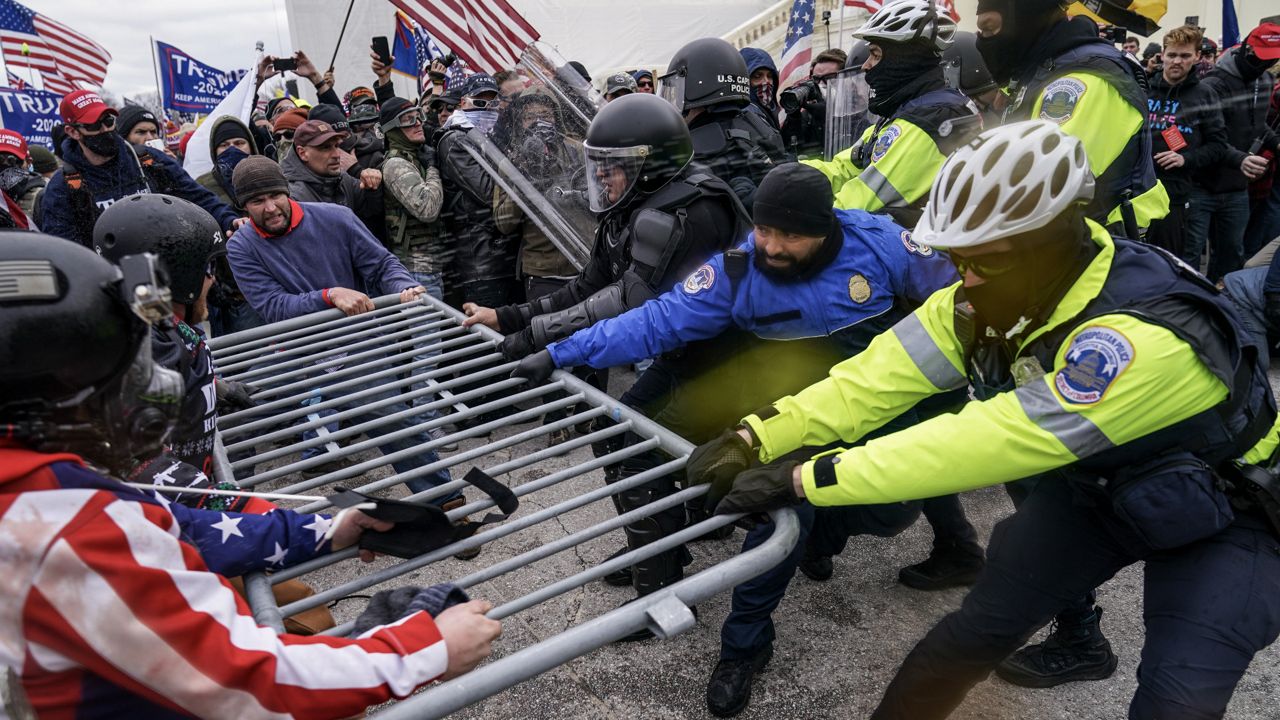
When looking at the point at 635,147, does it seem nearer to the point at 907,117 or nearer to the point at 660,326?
the point at 660,326

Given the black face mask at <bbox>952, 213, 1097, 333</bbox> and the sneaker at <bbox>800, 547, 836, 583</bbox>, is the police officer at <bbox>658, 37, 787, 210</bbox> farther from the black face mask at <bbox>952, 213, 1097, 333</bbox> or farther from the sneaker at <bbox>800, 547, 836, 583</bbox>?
the black face mask at <bbox>952, 213, 1097, 333</bbox>

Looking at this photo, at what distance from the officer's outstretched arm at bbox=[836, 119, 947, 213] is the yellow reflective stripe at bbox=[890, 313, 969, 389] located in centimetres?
141

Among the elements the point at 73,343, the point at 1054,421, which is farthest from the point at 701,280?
the point at 73,343

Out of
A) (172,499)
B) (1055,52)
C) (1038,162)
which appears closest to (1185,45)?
(1055,52)

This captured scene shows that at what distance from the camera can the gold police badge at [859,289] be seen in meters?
2.78

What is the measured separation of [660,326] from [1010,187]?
141cm

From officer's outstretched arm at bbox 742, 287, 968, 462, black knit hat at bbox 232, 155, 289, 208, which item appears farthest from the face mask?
officer's outstretched arm at bbox 742, 287, 968, 462

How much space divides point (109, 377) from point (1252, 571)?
2.36 metres

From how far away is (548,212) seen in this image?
4.38 meters

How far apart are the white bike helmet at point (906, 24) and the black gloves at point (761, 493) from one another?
8.43 ft

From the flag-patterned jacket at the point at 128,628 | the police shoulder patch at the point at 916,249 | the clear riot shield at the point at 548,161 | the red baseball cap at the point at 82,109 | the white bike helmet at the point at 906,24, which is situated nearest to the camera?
the flag-patterned jacket at the point at 128,628

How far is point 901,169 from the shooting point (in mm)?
3615

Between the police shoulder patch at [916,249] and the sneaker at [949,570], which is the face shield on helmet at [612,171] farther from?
the sneaker at [949,570]

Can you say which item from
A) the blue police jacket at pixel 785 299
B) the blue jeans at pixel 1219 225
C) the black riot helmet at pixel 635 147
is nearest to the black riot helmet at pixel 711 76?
the black riot helmet at pixel 635 147
